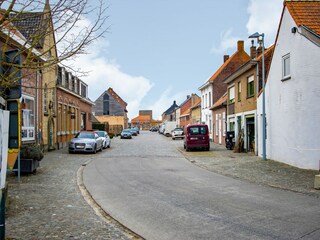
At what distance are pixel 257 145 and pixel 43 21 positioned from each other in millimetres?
17600

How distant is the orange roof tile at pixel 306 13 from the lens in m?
15.5

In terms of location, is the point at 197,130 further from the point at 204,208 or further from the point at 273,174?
the point at 204,208

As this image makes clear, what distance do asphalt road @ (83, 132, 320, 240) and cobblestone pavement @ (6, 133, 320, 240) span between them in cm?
43

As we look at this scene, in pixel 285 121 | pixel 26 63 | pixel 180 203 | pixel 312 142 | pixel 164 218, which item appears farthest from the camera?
pixel 285 121

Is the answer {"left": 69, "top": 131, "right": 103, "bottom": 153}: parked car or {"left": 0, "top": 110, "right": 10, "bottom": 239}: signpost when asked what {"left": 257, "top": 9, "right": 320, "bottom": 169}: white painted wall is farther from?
{"left": 0, "top": 110, "right": 10, "bottom": 239}: signpost

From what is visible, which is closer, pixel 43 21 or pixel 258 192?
pixel 43 21

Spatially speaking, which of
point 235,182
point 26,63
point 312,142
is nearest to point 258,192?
point 235,182

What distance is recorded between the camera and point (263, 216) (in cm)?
722

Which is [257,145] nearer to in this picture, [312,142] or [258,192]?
[312,142]

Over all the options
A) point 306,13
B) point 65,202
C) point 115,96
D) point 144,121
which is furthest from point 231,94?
point 144,121

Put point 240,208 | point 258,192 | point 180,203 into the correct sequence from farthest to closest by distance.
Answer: point 258,192, point 180,203, point 240,208

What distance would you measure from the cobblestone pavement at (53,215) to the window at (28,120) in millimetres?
9660

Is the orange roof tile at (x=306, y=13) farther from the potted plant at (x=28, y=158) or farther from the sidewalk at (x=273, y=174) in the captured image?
the potted plant at (x=28, y=158)

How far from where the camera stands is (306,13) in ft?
53.7
